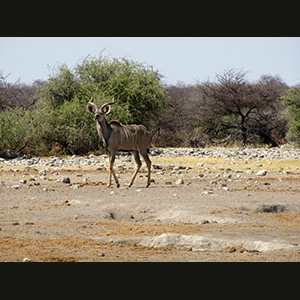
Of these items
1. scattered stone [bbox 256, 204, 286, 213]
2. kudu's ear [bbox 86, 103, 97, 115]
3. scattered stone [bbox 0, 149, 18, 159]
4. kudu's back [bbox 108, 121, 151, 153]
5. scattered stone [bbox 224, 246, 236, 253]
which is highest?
kudu's ear [bbox 86, 103, 97, 115]

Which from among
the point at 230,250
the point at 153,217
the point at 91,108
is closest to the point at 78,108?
the point at 91,108

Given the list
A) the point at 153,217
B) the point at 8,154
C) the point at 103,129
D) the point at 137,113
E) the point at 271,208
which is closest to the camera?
the point at 153,217

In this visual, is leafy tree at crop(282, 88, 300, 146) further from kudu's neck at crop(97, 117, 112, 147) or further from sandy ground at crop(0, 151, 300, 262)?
kudu's neck at crop(97, 117, 112, 147)

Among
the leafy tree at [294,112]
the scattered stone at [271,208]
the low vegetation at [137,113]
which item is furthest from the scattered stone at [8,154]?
the leafy tree at [294,112]

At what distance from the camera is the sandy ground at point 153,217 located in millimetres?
7000

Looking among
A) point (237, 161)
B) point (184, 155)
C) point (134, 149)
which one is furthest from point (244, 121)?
point (134, 149)

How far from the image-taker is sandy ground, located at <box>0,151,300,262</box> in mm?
7000

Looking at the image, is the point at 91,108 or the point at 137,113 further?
the point at 137,113

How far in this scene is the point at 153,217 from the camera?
10172mm

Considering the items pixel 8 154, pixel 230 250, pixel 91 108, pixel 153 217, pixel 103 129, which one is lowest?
pixel 8 154

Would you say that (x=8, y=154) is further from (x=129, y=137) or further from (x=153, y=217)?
(x=153, y=217)

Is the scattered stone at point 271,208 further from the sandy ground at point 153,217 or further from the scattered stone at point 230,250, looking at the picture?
the scattered stone at point 230,250

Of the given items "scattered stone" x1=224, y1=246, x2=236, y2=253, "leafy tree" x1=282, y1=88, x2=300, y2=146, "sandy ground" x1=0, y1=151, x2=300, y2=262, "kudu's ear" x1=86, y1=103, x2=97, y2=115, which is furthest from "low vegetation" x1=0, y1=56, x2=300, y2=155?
"scattered stone" x1=224, y1=246, x2=236, y2=253

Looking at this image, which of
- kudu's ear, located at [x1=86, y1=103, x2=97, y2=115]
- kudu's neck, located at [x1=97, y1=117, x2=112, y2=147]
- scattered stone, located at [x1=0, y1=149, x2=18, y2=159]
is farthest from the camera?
scattered stone, located at [x1=0, y1=149, x2=18, y2=159]
